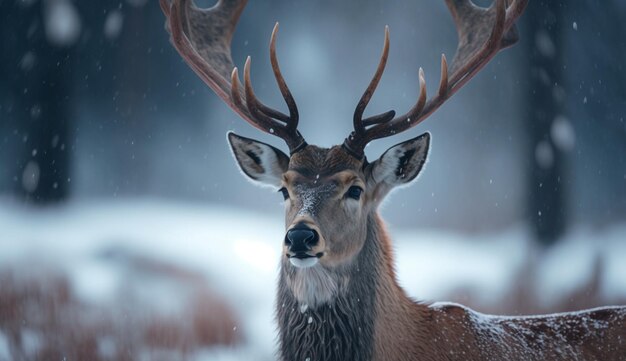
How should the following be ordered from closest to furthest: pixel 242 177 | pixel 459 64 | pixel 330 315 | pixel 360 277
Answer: pixel 330 315 → pixel 360 277 → pixel 459 64 → pixel 242 177

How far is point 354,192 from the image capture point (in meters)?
4.59

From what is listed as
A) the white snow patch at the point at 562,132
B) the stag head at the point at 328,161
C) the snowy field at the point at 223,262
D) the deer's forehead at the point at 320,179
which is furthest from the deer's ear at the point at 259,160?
the white snow patch at the point at 562,132

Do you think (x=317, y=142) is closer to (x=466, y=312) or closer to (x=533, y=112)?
(x=533, y=112)

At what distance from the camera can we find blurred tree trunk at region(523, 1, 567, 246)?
896cm

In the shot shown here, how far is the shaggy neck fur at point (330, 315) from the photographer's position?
4344mm

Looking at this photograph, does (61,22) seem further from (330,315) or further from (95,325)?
(330,315)

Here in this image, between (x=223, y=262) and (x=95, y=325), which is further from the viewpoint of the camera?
(x=223, y=262)

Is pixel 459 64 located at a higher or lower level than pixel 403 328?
higher

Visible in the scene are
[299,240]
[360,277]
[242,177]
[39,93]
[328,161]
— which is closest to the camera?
[299,240]

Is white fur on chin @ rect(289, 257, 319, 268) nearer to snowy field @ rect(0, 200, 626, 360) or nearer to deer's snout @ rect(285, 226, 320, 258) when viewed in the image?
deer's snout @ rect(285, 226, 320, 258)

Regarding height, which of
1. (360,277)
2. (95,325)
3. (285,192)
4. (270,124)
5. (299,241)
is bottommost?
(95,325)

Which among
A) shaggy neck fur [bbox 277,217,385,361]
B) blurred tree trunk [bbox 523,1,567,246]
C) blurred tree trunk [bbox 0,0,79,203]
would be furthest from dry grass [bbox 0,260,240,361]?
blurred tree trunk [bbox 523,1,567,246]

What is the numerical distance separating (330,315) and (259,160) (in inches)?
43.9

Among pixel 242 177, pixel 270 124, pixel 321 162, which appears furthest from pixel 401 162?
pixel 242 177
